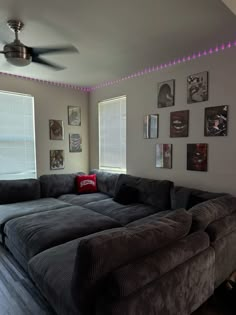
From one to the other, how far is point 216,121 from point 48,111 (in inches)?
120

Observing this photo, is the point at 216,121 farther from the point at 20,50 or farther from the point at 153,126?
the point at 20,50

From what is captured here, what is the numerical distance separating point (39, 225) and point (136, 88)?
2708 mm

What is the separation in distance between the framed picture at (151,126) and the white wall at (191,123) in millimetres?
71

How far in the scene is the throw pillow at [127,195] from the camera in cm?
336

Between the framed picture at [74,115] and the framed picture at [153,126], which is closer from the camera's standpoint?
the framed picture at [153,126]

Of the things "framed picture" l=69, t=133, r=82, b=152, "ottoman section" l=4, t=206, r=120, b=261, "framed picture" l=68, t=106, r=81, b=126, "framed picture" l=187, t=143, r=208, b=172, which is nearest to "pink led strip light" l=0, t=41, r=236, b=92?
"framed picture" l=68, t=106, r=81, b=126

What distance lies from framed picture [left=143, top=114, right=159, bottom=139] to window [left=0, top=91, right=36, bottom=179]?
213 cm

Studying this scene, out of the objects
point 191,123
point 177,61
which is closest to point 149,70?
point 177,61

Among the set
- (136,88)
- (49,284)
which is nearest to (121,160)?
(136,88)

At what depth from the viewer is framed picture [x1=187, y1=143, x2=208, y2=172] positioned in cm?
296

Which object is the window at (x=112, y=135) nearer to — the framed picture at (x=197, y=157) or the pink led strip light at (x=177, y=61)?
the pink led strip light at (x=177, y=61)

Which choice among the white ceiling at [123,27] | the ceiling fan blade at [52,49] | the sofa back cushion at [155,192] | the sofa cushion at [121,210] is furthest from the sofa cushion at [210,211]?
the ceiling fan blade at [52,49]

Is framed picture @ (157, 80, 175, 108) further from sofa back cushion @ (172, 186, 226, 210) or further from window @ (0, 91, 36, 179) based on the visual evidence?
window @ (0, 91, 36, 179)

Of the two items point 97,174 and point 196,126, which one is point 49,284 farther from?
point 97,174
